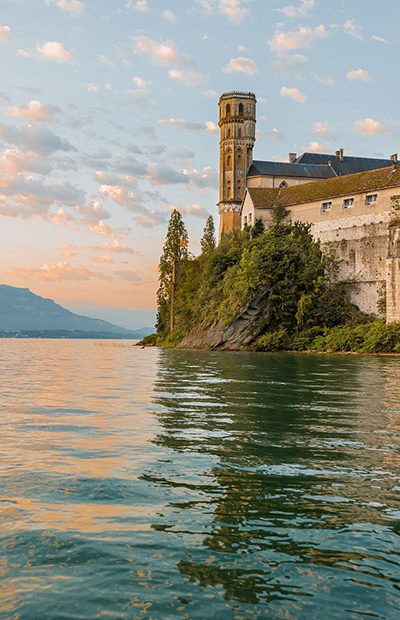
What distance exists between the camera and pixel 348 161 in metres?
97.0

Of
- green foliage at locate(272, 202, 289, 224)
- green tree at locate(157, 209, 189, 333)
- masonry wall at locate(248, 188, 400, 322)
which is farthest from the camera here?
green tree at locate(157, 209, 189, 333)

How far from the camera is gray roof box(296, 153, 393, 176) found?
95.9 meters

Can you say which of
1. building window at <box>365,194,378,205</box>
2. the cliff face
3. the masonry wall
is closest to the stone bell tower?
the masonry wall

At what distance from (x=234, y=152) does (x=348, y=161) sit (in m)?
18.0

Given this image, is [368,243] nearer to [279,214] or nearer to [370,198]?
[370,198]

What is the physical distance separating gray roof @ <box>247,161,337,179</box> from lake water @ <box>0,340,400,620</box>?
7984 cm

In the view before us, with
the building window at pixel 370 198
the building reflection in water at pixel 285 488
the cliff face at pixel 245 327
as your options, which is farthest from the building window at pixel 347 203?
the building reflection in water at pixel 285 488

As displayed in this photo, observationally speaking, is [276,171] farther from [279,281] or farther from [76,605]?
[76,605]

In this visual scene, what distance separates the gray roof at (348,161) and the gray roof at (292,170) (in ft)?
9.37

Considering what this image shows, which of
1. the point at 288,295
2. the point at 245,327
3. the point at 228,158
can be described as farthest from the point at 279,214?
the point at 228,158

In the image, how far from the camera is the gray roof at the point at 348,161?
95.9 metres

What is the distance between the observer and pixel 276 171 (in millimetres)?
93062

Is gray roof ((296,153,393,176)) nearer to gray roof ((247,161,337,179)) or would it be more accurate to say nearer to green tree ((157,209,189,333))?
gray roof ((247,161,337,179))

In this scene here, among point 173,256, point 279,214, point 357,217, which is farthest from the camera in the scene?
point 173,256
